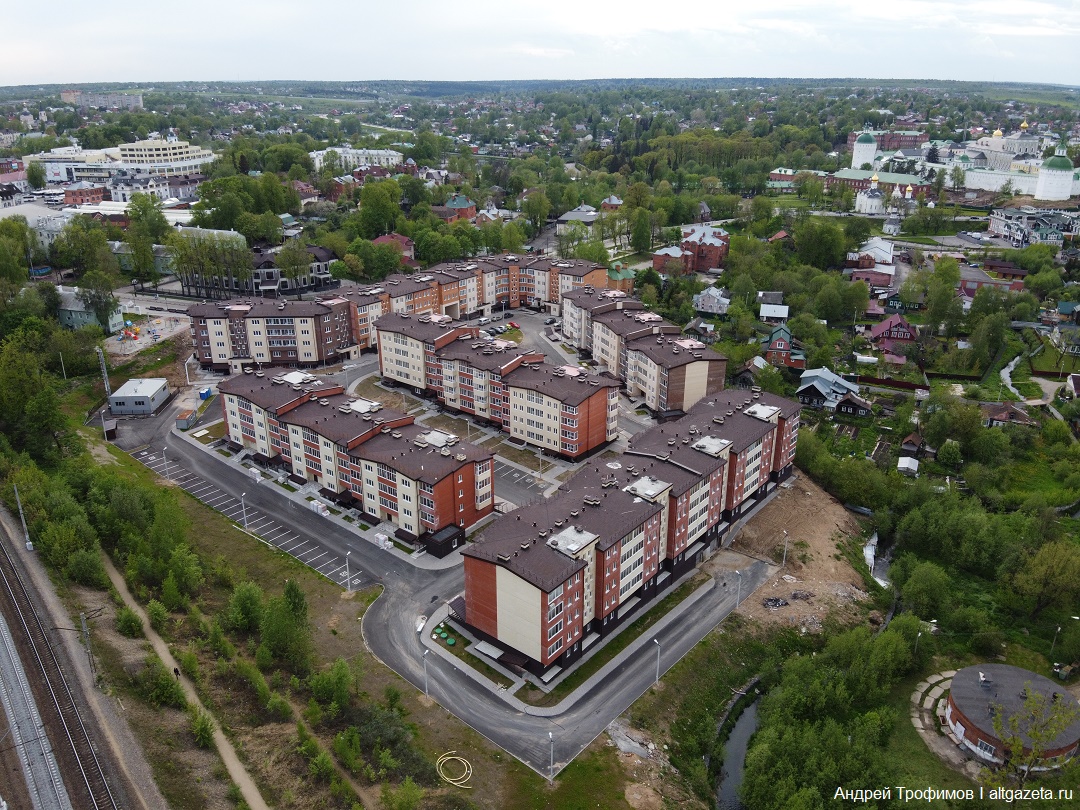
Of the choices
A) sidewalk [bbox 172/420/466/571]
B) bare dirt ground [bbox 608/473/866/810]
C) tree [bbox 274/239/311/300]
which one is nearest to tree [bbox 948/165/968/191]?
bare dirt ground [bbox 608/473/866/810]

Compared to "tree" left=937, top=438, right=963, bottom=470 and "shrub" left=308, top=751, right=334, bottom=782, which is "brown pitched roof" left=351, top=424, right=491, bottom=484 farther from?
"tree" left=937, top=438, right=963, bottom=470

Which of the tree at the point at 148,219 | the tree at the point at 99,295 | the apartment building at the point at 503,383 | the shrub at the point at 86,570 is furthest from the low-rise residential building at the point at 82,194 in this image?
the shrub at the point at 86,570

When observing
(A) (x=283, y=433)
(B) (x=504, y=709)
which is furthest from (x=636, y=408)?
(B) (x=504, y=709)

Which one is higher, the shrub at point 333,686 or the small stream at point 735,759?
the shrub at point 333,686

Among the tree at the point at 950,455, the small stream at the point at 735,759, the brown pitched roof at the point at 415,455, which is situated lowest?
the small stream at the point at 735,759

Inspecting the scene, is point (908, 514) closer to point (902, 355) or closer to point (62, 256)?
point (902, 355)

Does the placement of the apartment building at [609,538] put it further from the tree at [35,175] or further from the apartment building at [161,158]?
the apartment building at [161,158]

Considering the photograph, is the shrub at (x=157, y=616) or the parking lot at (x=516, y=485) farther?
the parking lot at (x=516, y=485)
